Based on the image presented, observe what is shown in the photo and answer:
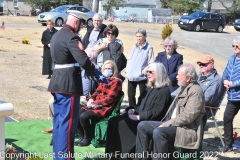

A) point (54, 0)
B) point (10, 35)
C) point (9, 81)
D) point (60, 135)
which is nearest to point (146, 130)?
point (60, 135)

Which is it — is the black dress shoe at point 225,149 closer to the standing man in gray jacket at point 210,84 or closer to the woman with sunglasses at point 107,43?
the standing man in gray jacket at point 210,84

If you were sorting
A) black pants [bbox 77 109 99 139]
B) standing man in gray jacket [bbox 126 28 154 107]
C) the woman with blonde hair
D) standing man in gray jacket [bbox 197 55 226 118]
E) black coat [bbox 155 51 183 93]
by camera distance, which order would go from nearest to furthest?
black pants [bbox 77 109 99 139] < standing man in gray jacket [bbox 197 55 226 118] < black coat [bbox 155 51 183 93] < standing man in gray jacket [bbox 126 28 154 107] < the woman with blonde hair

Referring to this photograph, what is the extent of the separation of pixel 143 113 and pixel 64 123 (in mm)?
1110

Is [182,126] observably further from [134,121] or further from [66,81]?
[66,81]

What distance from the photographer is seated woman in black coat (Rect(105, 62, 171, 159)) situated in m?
5.52

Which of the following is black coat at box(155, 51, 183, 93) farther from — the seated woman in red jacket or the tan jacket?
the tan jacket

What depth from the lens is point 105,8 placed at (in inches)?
1907

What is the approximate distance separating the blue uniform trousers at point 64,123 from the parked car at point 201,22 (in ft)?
90.3

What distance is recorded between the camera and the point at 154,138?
5.14 m

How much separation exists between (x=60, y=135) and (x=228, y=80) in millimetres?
2786

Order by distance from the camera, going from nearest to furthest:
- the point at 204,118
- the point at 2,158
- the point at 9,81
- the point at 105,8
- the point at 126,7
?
the point at 2,158
the point at 204,118
the point at 9,81
the point at 105,8
the point at 126,7

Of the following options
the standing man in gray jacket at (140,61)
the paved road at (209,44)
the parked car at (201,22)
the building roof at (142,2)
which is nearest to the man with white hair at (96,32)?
the standing man in gray jacket at (140,61)

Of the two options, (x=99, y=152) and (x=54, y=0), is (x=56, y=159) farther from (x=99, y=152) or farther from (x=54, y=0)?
(x=54, y=0)

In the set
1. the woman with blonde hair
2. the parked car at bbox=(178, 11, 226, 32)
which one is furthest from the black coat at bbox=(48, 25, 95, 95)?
the parked car at bbox=(178, 11, 226, 32)
